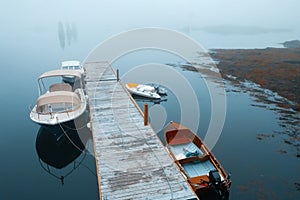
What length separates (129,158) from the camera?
1373 cm

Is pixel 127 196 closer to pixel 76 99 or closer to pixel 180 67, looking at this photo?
pixel 76 99

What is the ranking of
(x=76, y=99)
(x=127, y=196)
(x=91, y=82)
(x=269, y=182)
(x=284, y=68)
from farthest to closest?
(x=284, y=68) → (x=91, y=82) → (x=76, y=99) → (x=269, y=182) → (x=127, y=196)

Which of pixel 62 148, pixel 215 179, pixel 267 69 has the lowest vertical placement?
pixel 62 148

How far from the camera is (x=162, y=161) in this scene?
13.5 meters

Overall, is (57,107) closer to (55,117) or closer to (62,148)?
(55,117)

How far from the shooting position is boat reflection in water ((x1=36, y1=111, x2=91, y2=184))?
17.2m

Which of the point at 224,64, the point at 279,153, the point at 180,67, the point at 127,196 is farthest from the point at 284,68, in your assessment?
the point at 127,196

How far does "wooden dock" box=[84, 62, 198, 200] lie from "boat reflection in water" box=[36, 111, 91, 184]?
251 centimetres

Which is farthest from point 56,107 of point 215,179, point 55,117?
point 215,179

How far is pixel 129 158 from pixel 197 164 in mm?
4233

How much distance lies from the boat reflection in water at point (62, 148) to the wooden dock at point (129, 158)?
8.23 feet

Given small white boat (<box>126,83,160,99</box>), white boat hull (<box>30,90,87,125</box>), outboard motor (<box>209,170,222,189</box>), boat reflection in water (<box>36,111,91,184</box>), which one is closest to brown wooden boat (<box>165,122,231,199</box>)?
outboard motor (<box>209,170,222,189</box>)

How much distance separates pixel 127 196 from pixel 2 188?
8.89 meters

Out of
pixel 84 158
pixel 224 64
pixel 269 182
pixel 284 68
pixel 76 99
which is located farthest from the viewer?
pixel 224 64
